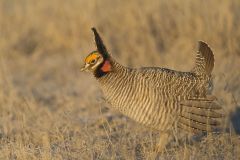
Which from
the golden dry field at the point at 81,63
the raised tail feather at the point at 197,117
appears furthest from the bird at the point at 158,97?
the golden dry field at the point at 81,63

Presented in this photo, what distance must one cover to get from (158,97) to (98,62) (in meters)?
0.66

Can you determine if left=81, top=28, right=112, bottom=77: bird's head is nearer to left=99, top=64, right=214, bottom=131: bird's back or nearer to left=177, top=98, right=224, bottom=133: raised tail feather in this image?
left=99, top=64, right=214, bottom=131: bird's back

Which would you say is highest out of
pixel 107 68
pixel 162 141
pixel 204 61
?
pixel 204 61

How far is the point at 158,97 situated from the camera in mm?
5051

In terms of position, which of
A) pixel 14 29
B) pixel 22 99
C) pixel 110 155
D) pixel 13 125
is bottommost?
pixel 110 155

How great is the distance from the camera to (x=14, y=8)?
423 inches

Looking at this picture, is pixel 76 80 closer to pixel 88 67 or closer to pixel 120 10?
pixel 120 10

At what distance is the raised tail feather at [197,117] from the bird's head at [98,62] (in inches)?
28.4

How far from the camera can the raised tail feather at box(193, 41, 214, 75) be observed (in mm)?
5719

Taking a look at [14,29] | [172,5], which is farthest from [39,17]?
[172,5]

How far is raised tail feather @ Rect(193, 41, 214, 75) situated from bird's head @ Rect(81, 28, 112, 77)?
2.79ft

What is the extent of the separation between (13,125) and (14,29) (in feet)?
13.1

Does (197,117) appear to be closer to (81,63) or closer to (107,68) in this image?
(107,68)

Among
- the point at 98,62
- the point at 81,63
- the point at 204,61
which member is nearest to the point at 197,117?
the point at 204,61
